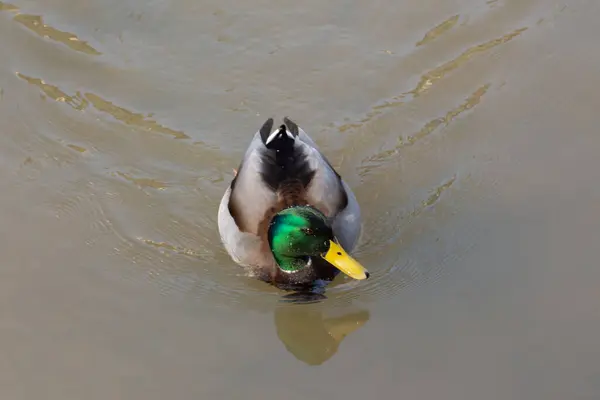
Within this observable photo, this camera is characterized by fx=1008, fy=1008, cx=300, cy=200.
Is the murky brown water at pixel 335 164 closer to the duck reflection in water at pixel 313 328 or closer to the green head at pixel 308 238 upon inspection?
the duck reflection in water at pixel 313 328

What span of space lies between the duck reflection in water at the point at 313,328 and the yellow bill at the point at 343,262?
1.32 feet

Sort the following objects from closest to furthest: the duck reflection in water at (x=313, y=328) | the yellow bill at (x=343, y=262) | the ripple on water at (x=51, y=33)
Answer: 1. the yellow bill at (x=343, y=262)
2. the duck reflection in water at (x=313, y=328)
3. the ripple on water at (x=51, y=33)

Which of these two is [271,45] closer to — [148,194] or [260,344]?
[148,194]

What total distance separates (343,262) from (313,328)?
1.81 ft

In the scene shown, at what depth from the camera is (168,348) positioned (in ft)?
19.1

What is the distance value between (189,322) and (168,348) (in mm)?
272

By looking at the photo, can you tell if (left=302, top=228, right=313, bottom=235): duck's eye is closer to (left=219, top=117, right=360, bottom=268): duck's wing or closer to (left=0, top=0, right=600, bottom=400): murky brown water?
(left=219, top=117, right=360, bottom=268): duck's wing

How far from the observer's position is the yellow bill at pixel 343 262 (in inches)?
229

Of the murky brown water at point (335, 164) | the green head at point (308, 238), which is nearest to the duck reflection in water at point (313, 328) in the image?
the murky brown water at point (335, 164)

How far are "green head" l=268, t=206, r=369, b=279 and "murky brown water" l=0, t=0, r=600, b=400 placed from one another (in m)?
0.42

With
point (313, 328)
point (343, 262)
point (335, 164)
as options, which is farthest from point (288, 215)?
point (335, 164)

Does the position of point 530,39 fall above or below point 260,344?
above

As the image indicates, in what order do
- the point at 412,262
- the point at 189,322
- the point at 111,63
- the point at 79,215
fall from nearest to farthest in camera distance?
the point at 189,322
the point at 412,262
the point at 79,215
the point at 111,63

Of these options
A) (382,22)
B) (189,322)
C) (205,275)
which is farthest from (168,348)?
(382,22)
